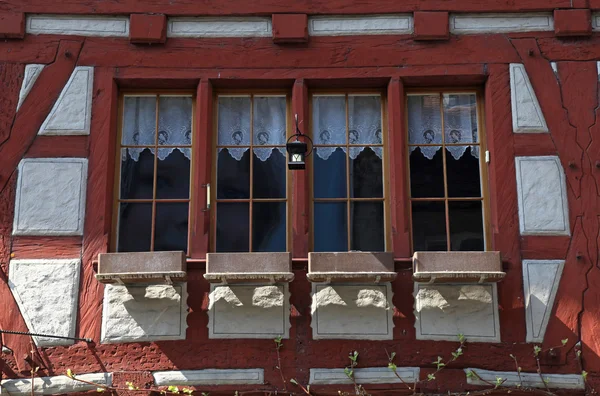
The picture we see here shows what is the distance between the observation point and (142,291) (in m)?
7.94

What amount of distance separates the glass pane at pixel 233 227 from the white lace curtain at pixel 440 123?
1486mm

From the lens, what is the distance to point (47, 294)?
7969 mm

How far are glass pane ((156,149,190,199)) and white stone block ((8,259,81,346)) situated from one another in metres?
0.94

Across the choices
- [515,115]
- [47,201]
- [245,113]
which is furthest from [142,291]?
[515,115]

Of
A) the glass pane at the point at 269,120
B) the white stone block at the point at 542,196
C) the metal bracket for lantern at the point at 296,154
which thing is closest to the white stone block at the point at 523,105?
the white stone block at the point at 542,196

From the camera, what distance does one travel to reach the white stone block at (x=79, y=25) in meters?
8.71

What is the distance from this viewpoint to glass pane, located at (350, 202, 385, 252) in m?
8.35

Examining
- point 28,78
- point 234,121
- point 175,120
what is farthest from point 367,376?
point 28,78

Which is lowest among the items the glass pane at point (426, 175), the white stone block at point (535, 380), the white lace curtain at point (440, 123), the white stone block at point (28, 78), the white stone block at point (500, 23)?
the white stone block at point (535, 380)

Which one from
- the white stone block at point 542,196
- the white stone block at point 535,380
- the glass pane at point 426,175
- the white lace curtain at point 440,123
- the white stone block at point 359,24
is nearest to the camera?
the white stone block at point 535,380

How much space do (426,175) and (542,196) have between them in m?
0.95

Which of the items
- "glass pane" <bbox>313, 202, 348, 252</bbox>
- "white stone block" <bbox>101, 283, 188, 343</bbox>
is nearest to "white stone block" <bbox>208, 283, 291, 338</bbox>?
"white stone block" <bbox>101, 283, 188, 343</bbox>

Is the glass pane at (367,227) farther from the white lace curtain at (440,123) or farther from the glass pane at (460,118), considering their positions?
the glass pane at (460,118)

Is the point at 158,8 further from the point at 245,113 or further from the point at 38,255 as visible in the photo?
the point at 38,255
